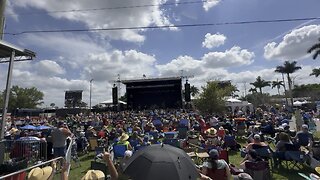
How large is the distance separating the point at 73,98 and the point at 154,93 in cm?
3611

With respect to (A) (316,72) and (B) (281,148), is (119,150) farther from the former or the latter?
(A) (316,72)

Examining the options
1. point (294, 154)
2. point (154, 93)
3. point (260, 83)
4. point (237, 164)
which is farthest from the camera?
point (260, 83)

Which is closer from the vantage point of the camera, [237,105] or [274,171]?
[274,171]

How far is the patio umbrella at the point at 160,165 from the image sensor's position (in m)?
3.35

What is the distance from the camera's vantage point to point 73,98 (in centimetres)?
7688

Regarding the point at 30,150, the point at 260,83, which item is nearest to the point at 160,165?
the point at 30,150

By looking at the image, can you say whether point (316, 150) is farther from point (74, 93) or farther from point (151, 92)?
point (74, 93)

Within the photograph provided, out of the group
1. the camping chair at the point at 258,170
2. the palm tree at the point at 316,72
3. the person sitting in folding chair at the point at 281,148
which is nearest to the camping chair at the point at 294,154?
the person sitting in folding chair at the point at 281,148

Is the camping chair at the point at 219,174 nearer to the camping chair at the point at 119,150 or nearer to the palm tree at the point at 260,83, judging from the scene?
the camping chair at the point at 119,150

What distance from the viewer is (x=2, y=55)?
1327 cm

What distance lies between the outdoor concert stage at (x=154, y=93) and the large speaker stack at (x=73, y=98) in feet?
112

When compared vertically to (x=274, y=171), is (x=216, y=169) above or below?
above

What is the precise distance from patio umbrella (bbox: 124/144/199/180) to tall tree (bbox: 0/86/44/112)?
79941mm

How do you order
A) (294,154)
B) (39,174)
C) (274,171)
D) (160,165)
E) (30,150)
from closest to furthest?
1. (160,165)
2. (39,174)
3. (294,154)
4. (274,171)
5. (30,150)
